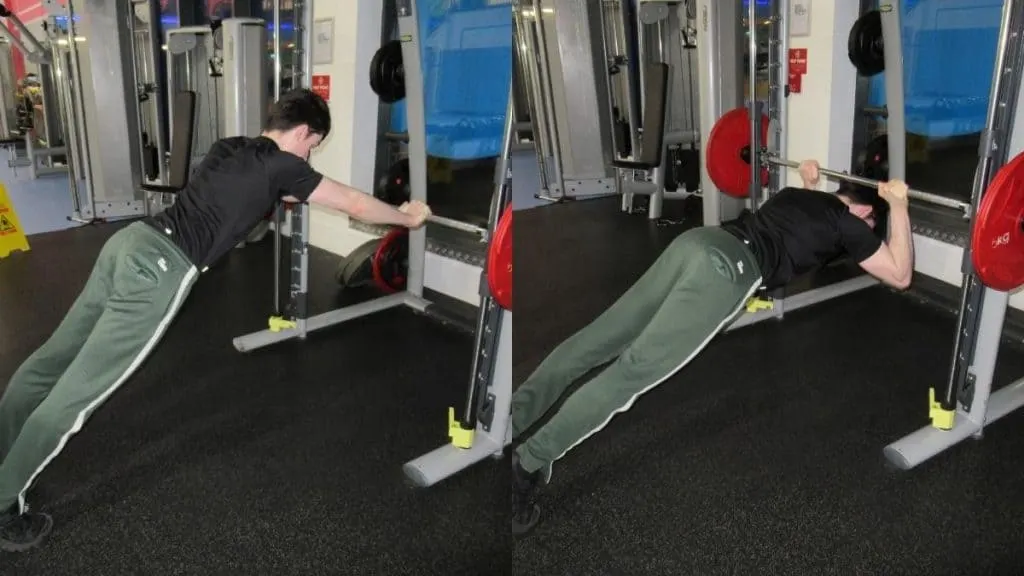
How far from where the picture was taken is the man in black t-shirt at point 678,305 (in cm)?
164

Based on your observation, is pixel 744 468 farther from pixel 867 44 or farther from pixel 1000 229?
pixel 867 44

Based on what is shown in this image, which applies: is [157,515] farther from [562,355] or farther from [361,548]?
[562,355]

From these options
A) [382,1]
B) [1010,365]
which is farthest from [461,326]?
[1010,365]

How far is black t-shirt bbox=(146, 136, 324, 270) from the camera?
71.9 inches

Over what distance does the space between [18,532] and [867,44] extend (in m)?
3.38

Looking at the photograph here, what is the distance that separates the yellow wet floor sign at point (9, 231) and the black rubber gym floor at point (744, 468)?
2.75m

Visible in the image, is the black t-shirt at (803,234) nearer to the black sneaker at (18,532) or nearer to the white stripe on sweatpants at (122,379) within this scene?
the white stripe on sweatpants at (122,379)

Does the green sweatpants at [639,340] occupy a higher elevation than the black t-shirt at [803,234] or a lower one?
lower

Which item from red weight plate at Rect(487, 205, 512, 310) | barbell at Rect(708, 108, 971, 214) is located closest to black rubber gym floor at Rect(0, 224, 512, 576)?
red weight plate at Rect(487, 205, 512, 310)

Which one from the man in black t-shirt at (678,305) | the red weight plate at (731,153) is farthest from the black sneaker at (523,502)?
the red weight plate at (731,153)

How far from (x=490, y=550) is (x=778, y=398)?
3.98 ft

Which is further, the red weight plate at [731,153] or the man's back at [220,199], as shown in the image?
the red weight plate at [731,153]

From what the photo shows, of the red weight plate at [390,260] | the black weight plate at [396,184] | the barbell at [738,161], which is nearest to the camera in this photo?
the barbell at [738,161]

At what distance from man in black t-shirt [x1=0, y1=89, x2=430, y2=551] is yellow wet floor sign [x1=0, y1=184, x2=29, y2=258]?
5.28 ft
